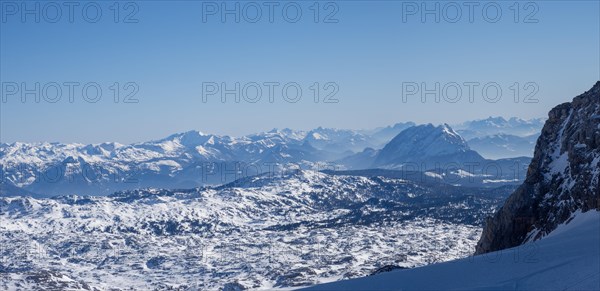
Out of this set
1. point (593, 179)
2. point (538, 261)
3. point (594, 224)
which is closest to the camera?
point (538, 261)

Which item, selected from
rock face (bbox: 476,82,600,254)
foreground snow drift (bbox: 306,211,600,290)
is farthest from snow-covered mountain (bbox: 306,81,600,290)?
rock face (bbox: 476,82,600,254)

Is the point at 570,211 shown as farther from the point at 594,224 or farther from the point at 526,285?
the point at 526,285

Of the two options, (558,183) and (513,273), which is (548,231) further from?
(513,273)

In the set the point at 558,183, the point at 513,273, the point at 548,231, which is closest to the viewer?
the point at 513,273

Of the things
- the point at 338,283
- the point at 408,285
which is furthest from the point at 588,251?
the point at 338,283

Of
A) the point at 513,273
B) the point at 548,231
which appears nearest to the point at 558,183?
the point at 548,231
